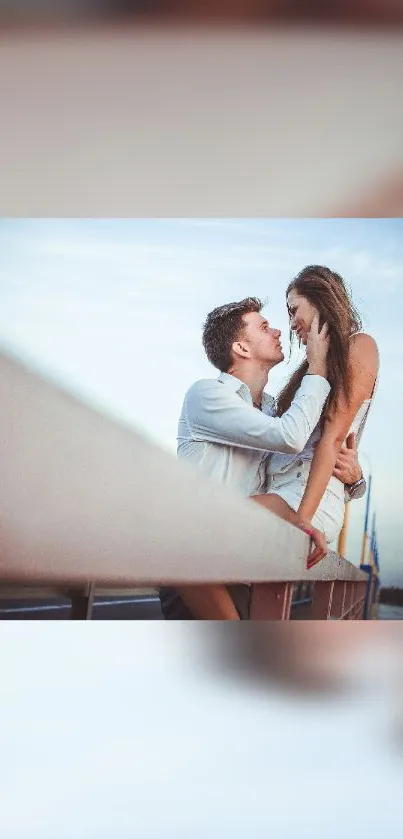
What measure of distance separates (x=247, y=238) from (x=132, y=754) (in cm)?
193

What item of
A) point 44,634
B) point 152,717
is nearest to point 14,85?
point 44,634

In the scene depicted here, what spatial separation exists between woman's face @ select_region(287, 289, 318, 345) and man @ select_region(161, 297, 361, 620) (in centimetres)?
6

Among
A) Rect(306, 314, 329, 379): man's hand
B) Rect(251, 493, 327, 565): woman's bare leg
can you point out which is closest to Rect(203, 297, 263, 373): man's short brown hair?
Rect(306, 314, 329, 379): man's hand

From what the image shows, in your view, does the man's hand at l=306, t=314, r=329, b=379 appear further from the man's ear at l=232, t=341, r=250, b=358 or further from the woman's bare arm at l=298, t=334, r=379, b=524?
the man's ear at l=232, t=341, r=250, b=358

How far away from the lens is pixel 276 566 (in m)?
3.31

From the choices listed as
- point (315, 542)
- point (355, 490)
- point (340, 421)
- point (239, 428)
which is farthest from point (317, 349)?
point (315, 542)

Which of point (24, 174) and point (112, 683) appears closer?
point (112, 683)

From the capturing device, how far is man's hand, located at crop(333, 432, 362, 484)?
3.34 m

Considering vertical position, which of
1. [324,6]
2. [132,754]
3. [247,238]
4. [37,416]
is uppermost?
[324,6]

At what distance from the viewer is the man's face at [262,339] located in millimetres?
3352

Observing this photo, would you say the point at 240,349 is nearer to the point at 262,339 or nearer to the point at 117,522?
the point at 262,339

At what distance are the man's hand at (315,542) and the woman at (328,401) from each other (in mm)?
12

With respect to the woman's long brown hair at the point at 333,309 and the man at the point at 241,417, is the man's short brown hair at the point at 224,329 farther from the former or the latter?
the woman's long brown hair at the point at 333,309

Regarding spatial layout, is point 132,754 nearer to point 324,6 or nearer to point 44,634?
point 44,634
